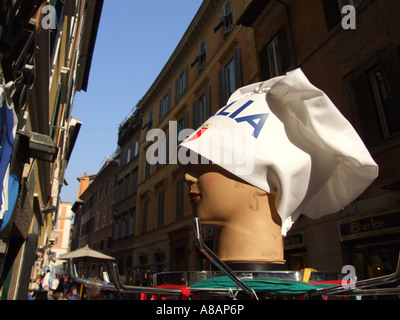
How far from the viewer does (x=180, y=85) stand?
17.7 metres

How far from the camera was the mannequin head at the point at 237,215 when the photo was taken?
145 cm

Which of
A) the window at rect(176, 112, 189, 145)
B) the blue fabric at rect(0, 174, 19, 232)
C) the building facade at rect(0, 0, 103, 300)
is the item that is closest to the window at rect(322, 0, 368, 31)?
the building facade at rect(0, 0, 103, 300)

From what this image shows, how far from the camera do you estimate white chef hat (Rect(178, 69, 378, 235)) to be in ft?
4.50

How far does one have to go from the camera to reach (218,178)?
1.47 meters

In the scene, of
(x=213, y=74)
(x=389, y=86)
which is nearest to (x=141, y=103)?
(x=213, y=74)

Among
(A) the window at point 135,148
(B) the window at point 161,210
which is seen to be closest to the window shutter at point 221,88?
(B) the window at point 161,210

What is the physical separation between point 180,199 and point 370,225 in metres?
10.6

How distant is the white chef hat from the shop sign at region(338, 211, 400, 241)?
4125 millimetres

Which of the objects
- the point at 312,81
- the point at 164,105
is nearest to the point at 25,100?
the point at 312,81

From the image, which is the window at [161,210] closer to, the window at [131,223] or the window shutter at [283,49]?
the window at [131,223]

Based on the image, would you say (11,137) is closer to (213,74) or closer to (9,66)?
(9,66)

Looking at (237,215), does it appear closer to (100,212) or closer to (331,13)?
(331,13)

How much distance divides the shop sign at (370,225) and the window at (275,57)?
4.58 metres

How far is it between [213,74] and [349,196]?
12964mm
